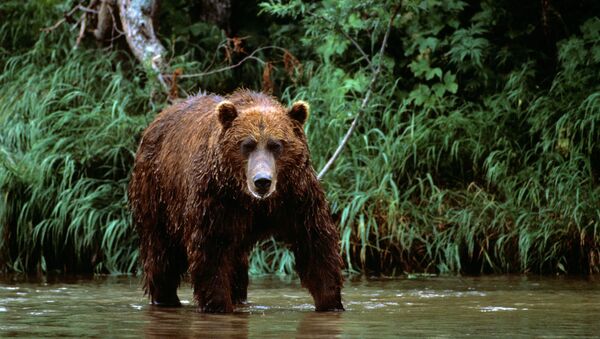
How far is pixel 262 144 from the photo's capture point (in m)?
6.82

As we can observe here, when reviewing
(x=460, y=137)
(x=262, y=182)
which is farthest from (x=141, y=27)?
(x=262, y=182)

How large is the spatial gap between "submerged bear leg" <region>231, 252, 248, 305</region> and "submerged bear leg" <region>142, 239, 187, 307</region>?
497 millimetres

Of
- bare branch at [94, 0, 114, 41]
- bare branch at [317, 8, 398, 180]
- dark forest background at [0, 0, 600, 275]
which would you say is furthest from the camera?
bare branch at [94, 0, 114, 41]

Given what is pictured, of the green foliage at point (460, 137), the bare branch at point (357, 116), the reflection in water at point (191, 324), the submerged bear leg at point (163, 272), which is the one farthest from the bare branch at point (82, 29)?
the reflection in water at point (191, 324)

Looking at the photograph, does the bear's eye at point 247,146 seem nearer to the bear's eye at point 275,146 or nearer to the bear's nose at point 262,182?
the bear's eye at point 275,146

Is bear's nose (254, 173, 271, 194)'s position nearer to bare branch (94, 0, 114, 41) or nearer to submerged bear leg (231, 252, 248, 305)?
submerged bear leg (231, 252, 248, 305)

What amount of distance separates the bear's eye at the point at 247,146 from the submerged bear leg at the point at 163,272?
1.62 m

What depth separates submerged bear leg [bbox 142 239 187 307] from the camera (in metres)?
8.07

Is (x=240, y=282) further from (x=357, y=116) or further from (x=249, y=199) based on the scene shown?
(x=357, y=116)

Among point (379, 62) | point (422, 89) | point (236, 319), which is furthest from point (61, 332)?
point (422, 89)

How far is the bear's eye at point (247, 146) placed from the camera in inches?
270

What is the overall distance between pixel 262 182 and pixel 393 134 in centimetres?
551

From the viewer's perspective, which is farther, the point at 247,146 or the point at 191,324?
the point at 247,146

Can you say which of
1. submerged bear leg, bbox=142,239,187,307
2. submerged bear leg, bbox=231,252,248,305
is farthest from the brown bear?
submerged bear leg, bbox=142,239,187,307
